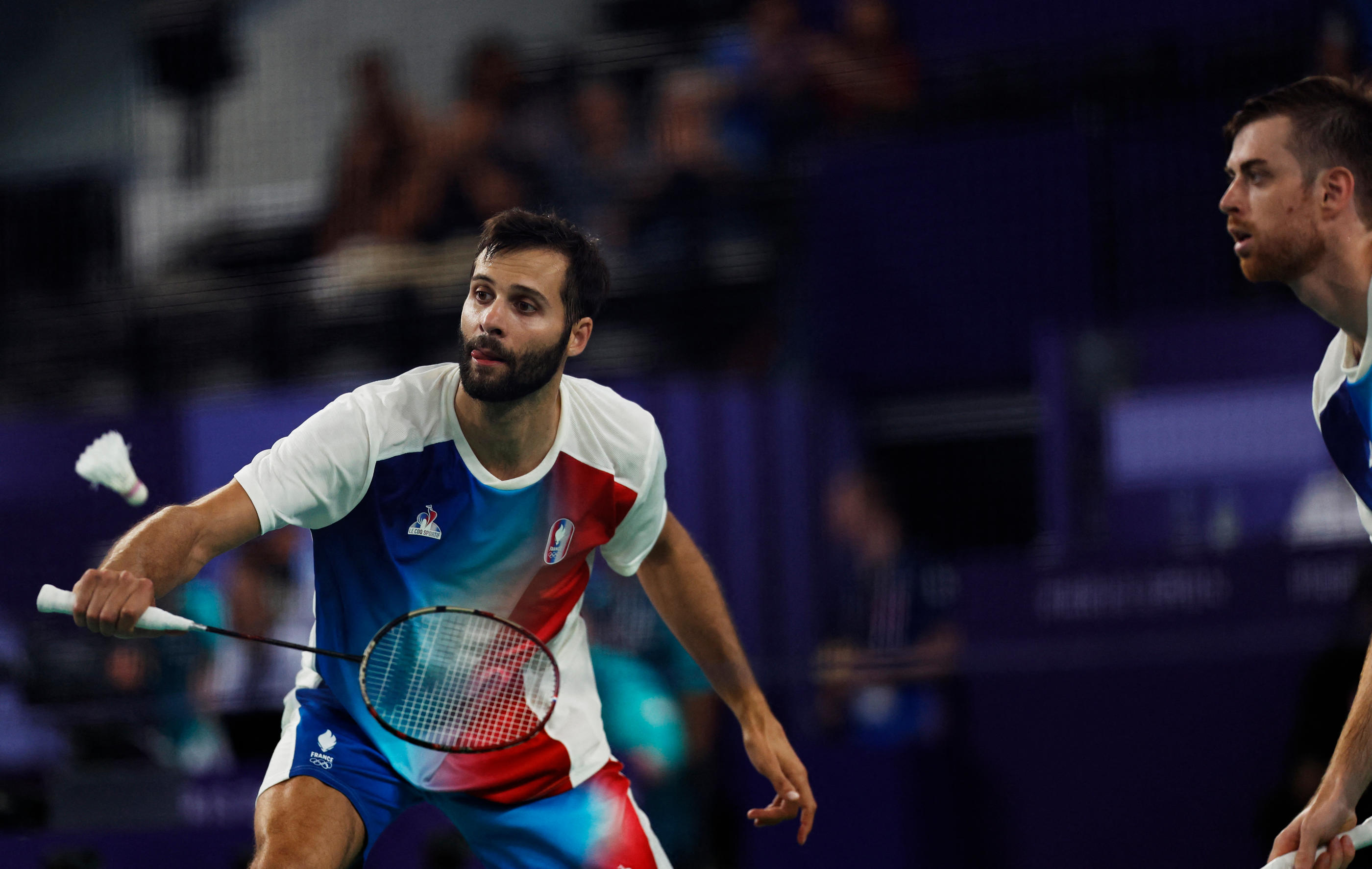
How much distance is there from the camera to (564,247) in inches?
154

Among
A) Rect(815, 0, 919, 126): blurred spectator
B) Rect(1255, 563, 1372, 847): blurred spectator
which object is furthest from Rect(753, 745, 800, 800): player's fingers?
Rect(815, 0, 919, 126): blurred spectator

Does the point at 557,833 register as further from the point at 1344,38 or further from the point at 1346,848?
the point at 1344,38

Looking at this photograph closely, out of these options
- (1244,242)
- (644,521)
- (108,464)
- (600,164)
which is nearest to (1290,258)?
(1244,242)

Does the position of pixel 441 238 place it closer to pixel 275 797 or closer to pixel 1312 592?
pixel 1312 592

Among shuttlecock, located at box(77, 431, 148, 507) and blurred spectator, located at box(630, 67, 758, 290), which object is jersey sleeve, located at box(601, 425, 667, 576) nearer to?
shuttlecock, located at box(77, 431, 148, 507)

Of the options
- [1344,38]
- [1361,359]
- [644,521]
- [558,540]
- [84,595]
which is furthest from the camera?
[1344,38]

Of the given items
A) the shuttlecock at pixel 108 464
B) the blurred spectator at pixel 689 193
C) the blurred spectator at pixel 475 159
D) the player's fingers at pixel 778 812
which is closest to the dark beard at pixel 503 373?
the shuttlecock at pixel 108 464

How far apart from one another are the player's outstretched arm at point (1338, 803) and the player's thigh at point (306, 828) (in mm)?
2056

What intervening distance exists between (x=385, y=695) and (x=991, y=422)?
4.00 metres

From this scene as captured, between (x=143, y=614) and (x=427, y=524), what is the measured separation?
0.87 metres

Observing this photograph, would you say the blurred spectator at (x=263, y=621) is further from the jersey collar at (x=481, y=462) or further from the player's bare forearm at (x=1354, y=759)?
the player's bare forearm at (x=1354, y=759)

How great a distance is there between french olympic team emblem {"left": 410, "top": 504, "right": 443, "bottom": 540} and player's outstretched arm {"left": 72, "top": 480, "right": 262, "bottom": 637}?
0.43 m

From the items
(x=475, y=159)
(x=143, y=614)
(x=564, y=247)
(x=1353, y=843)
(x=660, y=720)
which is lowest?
(x=660, y=720)

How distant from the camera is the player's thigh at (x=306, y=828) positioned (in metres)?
3.47
